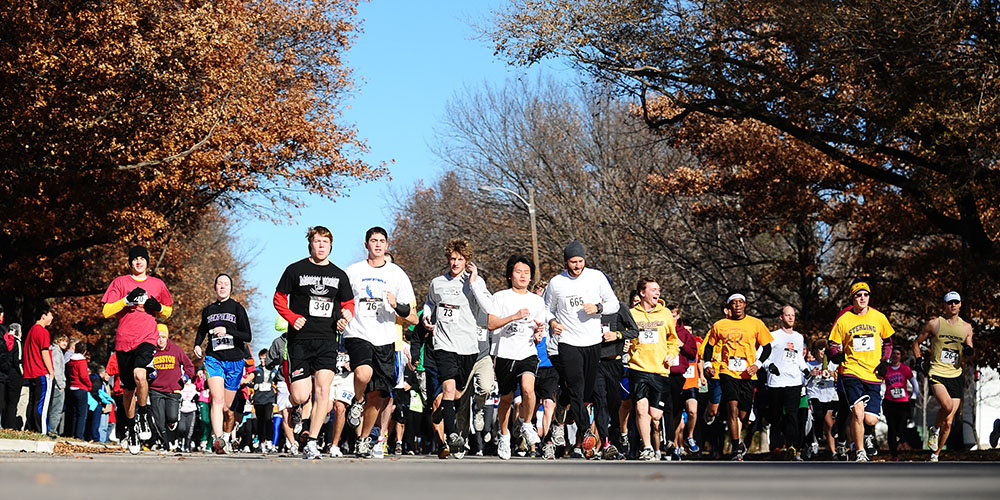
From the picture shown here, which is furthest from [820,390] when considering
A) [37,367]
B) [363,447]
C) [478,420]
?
[37,367]

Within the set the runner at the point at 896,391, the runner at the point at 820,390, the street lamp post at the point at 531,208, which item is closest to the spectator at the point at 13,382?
the runner at the point at 820,390

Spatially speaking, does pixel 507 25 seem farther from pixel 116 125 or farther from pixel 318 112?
pixel 318 112

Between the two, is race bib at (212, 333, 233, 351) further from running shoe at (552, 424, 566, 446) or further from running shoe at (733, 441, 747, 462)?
running shoe at (733, 441, 747, 462)

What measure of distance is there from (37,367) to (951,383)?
12.2m

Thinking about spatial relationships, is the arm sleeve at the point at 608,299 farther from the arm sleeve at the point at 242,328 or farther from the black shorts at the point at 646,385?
the arm sleeve at the point at 242,328

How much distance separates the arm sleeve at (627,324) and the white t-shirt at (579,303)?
0.28m

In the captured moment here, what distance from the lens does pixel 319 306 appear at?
39.7 feet

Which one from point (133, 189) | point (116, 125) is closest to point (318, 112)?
point (133, 189)

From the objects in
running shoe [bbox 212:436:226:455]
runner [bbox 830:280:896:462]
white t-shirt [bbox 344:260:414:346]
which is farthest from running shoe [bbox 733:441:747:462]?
running shoe [bbox 212:436:226:455]

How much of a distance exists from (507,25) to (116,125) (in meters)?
6.22

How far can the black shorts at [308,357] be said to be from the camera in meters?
12.1

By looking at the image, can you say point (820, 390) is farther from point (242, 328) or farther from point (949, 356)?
point (242, 328)

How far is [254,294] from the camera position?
60.3 m

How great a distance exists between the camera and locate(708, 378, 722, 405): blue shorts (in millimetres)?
18125
